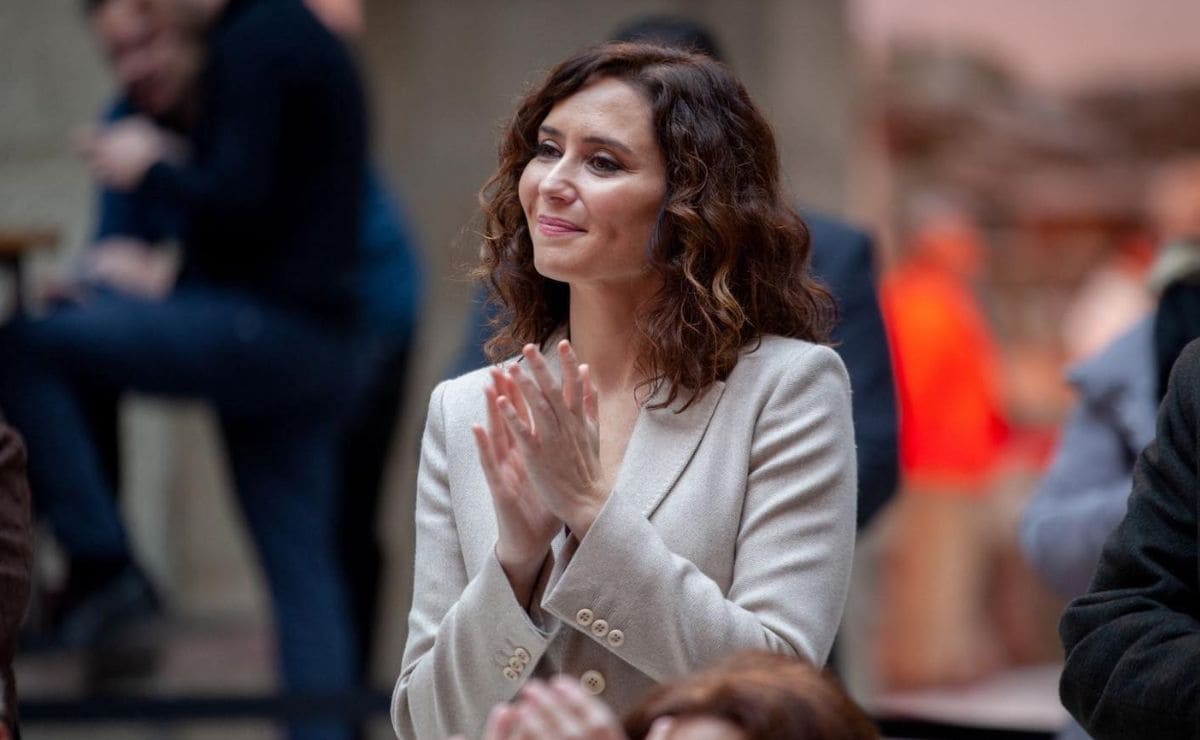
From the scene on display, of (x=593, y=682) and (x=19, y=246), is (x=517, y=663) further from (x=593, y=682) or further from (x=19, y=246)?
(x=19, y=246)

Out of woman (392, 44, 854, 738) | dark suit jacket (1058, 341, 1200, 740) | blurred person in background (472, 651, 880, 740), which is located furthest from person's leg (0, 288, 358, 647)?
blurred person in background (472, 651, 880, 740)

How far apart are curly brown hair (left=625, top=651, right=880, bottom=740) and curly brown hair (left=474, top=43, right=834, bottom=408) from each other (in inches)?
26.7

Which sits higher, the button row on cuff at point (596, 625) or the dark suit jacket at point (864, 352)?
the button row on cuff at point (596, 625)

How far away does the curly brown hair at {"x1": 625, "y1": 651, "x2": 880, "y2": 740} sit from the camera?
2.06 meters

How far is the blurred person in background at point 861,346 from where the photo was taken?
402 cm

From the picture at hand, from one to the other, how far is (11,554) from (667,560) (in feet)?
3.10

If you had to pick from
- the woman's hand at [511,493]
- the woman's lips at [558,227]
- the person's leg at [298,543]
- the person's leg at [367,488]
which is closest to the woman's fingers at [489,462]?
the woman's hand at [511,493]

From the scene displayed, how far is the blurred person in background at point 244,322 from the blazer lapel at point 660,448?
249 cm

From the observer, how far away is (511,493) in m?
2.56

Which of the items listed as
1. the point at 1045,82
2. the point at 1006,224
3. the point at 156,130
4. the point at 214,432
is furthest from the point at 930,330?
the point at 1045,82

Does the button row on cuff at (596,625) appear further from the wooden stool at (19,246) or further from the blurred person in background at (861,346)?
the wooden stool at (19,246)

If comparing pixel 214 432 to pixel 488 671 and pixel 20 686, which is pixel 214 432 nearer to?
pixel 20 686

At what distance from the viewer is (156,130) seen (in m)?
5.36

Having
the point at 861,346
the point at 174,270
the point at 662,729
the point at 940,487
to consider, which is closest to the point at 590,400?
the point at 662,729
